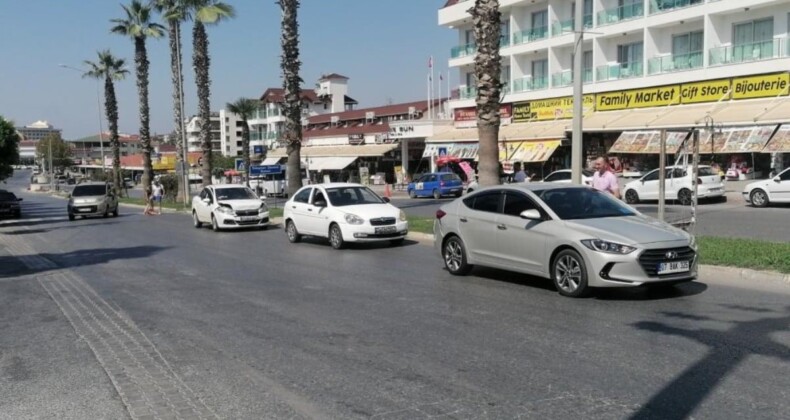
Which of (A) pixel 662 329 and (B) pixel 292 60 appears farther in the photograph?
(B) pixel 292 60

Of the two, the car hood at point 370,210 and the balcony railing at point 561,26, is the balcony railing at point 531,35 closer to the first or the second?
the balcony railing at point 561,26

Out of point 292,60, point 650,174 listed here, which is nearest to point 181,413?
point 292,60

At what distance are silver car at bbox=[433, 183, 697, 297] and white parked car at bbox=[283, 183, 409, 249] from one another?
4.32 metres

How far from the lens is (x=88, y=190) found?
33000 millimetres

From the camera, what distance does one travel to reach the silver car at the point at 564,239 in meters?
8.77

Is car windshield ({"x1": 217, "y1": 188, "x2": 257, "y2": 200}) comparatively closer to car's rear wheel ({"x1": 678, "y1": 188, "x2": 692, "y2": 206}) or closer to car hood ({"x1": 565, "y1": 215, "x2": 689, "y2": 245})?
car's rear wheel ({"x1": 678, "y1": 188, "x2": 692, "y2": 206})

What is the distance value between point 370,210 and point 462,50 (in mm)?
37258

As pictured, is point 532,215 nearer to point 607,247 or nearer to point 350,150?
point 607,247

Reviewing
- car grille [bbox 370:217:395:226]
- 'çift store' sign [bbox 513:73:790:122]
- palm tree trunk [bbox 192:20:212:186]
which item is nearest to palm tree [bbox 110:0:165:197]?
palm tree trunk [bbox 192:20:212:186]

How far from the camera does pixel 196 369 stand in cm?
636

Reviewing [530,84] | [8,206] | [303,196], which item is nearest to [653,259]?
[303,196]

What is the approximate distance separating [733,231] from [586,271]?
9988 mm

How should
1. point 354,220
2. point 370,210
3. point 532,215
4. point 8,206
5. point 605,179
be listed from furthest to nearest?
1. point 8,206
2. point 370,210
3. point 354,220
4. point 605,179
5. point 532,215

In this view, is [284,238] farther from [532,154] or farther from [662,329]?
[532,154]
